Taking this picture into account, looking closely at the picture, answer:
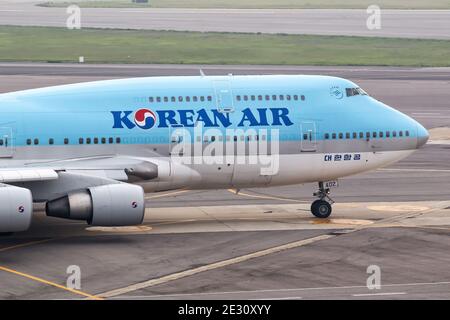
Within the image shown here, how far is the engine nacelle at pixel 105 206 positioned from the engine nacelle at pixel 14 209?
1907 millimetres

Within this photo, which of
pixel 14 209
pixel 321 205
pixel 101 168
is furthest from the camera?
pixel 321 205

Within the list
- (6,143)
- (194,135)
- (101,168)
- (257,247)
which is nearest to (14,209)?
(6,143)

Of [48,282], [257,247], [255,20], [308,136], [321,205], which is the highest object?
[255,20]

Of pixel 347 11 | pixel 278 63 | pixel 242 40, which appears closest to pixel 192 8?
pixel 347 11

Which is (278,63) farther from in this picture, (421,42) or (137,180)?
(137,180)

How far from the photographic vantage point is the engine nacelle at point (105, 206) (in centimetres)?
4197

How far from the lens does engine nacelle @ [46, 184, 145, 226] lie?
42.0 meters

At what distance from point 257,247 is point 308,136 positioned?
6296mm

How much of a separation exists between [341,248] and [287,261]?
2.83 m

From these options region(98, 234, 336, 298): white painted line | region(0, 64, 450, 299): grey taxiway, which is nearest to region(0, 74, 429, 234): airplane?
region(0, 64, 450, 299): grey taxiway

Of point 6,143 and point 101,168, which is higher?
point 6,143

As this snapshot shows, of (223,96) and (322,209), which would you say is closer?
(223,96)

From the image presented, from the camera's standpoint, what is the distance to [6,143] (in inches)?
1736

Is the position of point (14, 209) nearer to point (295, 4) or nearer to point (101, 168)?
point (101, 168)
